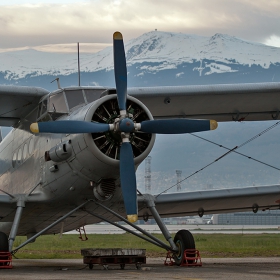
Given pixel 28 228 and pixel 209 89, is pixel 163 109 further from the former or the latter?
pixel 28 228

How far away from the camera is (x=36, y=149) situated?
1530 cm

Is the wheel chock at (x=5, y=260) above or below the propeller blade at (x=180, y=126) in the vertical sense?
below

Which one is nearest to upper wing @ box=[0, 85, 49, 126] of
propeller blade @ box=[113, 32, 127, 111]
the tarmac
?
propeller blade @ box=[113, 32, 127, 111]

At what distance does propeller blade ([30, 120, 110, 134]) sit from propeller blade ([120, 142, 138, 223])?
21.2 inches

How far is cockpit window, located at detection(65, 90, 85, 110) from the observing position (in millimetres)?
14469

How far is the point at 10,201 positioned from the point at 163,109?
457cm

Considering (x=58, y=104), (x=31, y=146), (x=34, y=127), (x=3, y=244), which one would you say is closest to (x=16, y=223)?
(x=3, y=244)

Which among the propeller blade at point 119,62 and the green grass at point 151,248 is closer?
the propeller blade at point 119,62

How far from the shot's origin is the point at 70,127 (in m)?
12.8

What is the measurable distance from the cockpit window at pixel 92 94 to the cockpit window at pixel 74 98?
11cm

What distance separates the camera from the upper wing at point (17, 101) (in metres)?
15.4

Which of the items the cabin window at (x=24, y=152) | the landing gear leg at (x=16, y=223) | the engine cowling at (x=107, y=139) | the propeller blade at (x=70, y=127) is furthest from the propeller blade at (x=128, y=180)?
the cabin window at (x=24, y=152)

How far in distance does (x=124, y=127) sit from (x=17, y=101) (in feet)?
13.4

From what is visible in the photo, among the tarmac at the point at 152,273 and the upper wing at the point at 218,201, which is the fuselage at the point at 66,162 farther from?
the tarmac at the point at 152,273
